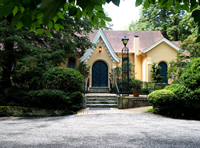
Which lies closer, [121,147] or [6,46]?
[121,147]

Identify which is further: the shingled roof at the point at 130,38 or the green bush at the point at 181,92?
the shingled roof at the point at 130,38

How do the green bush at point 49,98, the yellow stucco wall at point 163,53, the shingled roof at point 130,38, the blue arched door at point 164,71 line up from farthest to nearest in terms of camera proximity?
the shingled roof at point 130,38, the blue arched door at point 164,71, the yellow stucco wall at point 163,53, the green bush at point 49,98

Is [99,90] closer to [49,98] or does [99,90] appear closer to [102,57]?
[102,57]

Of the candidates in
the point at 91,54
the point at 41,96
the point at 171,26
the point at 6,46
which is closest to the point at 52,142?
the point at 41,96

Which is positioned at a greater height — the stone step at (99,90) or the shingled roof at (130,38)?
the shingled roof at (130,38)

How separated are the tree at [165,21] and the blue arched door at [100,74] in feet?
52.1

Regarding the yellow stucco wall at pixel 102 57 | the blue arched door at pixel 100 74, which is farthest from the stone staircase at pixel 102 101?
the yellow stucco wall at pixel 102 57

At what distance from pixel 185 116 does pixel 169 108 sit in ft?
2.61

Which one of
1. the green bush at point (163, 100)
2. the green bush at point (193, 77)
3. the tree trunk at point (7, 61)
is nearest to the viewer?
the green bush at point (193, 77)

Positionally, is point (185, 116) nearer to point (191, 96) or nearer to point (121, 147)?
point (191, 96)

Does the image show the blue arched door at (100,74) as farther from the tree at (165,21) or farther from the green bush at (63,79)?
the tree at (165,21)

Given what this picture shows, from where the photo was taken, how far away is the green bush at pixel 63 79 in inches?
355

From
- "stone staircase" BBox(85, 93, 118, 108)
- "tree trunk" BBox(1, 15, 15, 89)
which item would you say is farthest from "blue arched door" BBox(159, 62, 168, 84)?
"tree trunk" BBox(1, 15, 15, 89)

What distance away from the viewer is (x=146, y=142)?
4.22 m
